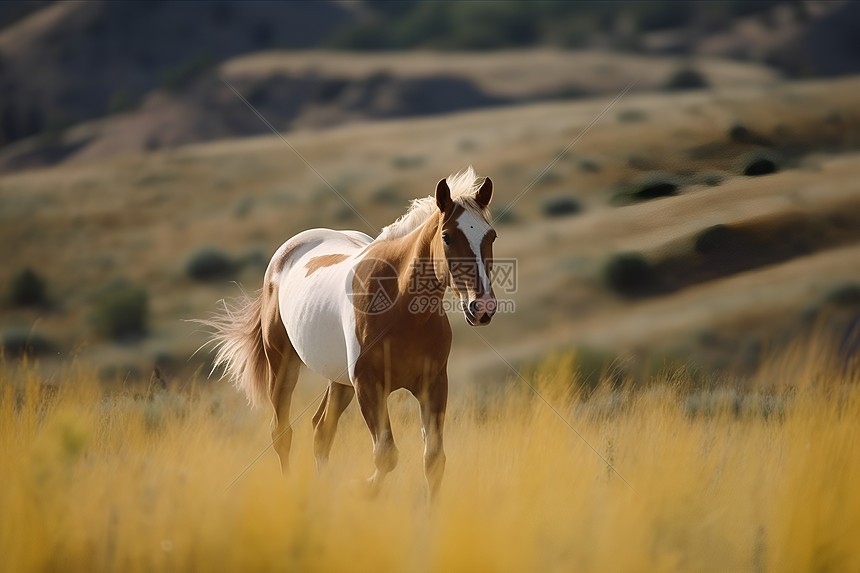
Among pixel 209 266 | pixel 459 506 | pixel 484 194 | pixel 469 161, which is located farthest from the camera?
pixel 469 161

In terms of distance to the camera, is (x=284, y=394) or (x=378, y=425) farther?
(x=284, y=394)

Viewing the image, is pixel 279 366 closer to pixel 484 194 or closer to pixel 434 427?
pixel 434 427

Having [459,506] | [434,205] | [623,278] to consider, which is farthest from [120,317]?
[459,506]

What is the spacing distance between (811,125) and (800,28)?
102467 mm

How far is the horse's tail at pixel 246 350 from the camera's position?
25.4ft

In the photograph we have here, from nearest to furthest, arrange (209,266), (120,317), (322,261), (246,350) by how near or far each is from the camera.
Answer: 1. (322,261)
2. (246,350)
3. (120,317)
4. (209,266)

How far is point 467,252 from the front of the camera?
5102mm

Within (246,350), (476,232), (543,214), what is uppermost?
(476,232)

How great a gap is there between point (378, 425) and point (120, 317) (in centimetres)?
3891

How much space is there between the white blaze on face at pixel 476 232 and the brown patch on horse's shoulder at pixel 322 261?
172cm

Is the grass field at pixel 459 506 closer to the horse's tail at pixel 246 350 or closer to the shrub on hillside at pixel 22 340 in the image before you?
the horse's tail at pixel 246 350

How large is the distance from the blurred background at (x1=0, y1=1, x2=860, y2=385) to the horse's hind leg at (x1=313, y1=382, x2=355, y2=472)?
5.67 feet

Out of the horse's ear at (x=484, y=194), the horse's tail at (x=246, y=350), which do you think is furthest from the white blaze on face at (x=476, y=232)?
the horse's tail at (x=246, y=350)

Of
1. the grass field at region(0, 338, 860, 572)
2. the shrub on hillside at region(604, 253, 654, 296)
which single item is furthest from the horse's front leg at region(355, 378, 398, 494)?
the shrub on hillside at region(604, 253, 654, 296)
